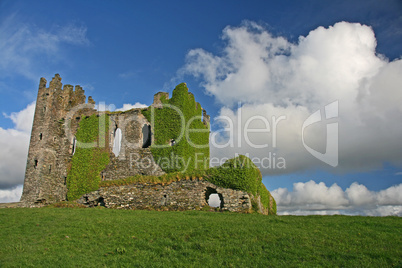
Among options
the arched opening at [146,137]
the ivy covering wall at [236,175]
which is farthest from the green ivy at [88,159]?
the ivy covering wall at [236,175]

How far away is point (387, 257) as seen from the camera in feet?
33.5

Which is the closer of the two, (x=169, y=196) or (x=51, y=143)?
(x=169, y=196)

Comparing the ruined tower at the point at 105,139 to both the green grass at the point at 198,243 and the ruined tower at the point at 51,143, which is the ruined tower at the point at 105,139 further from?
the green grass at the point at 198,243

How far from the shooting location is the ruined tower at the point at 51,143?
98.6ft

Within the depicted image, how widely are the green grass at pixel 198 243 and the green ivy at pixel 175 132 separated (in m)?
13.9

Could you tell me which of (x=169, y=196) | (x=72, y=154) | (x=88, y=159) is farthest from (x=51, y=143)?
(x=169, y=196)

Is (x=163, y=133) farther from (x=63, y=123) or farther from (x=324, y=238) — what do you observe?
(x=324, y=238)

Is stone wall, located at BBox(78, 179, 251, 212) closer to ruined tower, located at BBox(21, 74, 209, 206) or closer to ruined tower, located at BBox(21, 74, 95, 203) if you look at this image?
ruined tower, located at BBox(21, 74, 209, 206)

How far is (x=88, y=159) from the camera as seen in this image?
106ft

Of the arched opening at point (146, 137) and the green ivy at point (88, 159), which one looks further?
the arched opening at point (146, 137)

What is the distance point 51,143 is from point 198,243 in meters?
27.3

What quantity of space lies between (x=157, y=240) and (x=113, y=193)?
557 inches

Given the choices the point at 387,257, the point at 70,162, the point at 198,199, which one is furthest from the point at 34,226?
the point at 70,162

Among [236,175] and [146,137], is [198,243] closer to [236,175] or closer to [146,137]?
[236,175]
